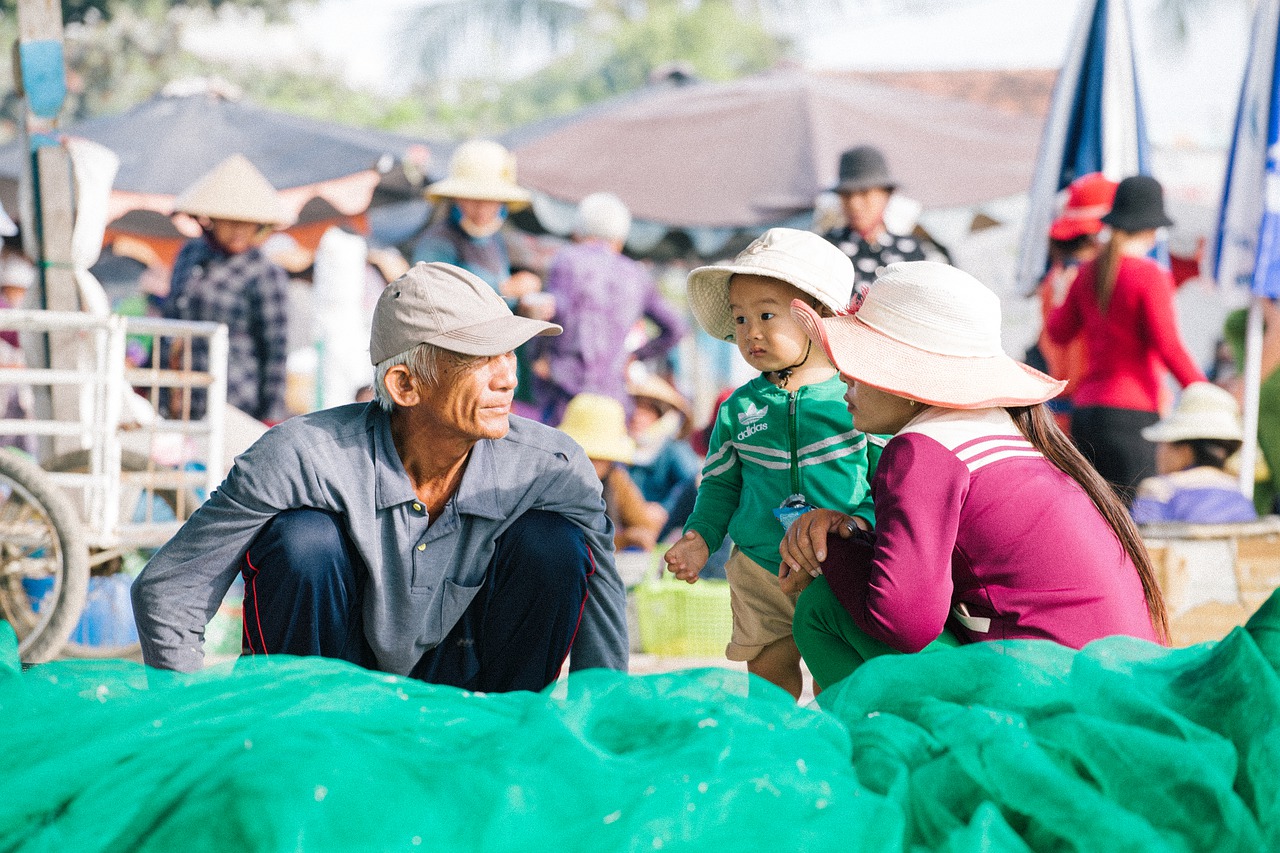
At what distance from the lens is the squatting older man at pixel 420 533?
2574 mm

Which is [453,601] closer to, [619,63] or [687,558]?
[687,558]

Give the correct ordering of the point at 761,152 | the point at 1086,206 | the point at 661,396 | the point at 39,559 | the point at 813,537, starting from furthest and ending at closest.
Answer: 1. the point at 761,152
2. the point at 661,396
3. the point at 1086,206
4. the point at 39,559
5. the point at 813,537

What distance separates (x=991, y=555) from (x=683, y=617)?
287cm

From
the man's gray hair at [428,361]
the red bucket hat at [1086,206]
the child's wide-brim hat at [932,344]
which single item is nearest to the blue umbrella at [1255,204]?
the red bucket hat at [1086,206]

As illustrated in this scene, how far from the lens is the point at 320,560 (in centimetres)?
257

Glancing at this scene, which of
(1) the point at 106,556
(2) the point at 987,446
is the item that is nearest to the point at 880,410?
(2) the point at 987,446

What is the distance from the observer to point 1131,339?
4.96 metres

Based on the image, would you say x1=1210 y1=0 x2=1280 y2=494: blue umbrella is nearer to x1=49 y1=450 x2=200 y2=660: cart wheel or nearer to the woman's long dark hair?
the woman's long dark hair

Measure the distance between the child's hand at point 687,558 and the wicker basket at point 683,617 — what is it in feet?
6.27

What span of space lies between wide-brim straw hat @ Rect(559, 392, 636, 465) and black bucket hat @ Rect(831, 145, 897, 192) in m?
1.36

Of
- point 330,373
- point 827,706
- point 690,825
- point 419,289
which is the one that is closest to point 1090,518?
point 827,706

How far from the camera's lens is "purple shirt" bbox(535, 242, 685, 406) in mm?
6242

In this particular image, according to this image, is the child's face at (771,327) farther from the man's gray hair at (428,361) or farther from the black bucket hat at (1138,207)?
the black bucket hat at (1138,207)

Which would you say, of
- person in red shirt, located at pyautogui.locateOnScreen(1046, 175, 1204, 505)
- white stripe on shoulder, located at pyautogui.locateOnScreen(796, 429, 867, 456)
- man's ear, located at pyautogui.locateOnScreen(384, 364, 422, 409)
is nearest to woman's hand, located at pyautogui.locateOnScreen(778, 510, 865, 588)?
white stripe on shoulder, located at pyautogui.locateOnScreen(796, 429, 867, 456)
